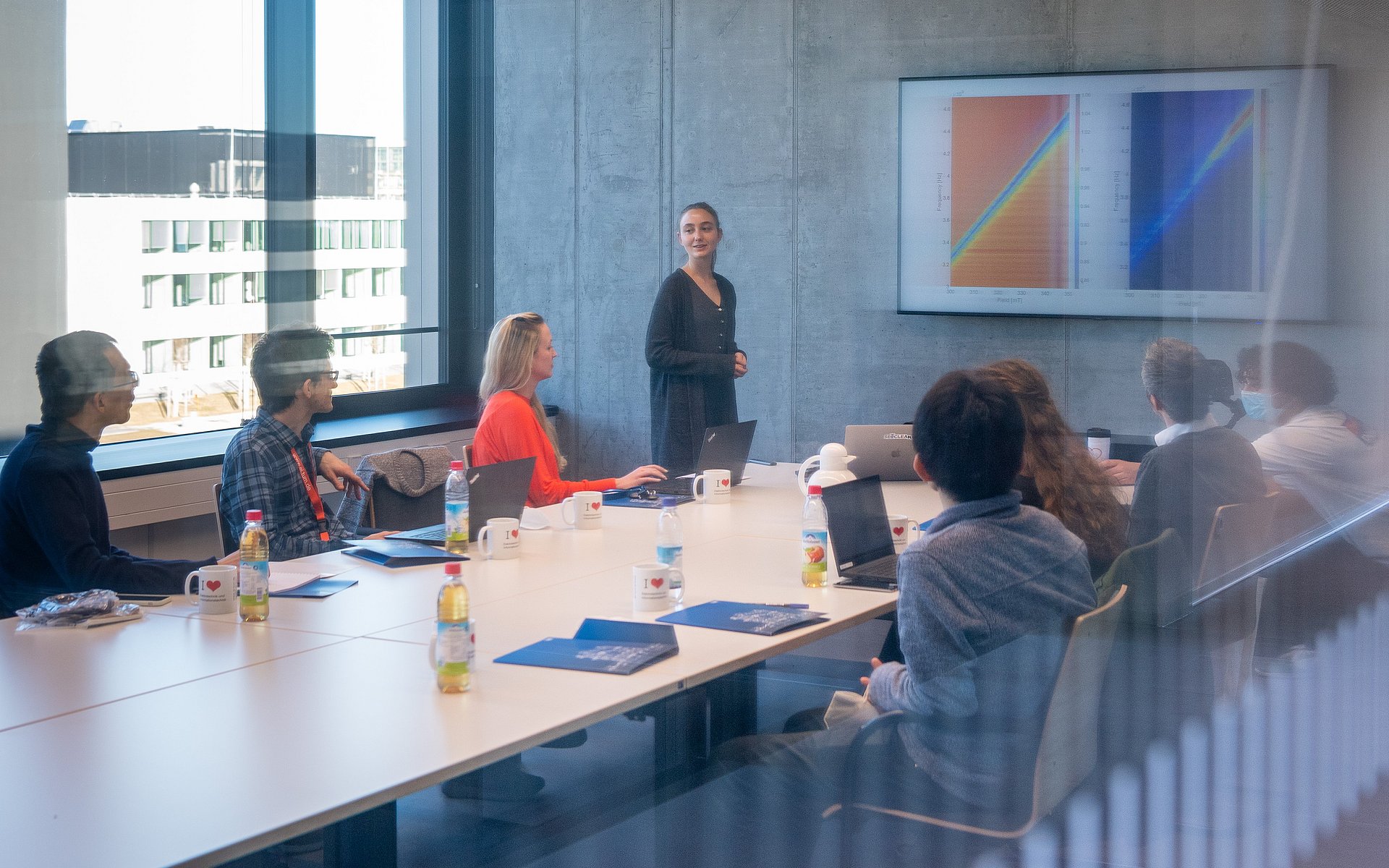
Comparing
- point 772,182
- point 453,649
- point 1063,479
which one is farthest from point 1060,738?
point 772,182

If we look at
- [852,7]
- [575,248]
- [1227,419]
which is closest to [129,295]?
[575,248]

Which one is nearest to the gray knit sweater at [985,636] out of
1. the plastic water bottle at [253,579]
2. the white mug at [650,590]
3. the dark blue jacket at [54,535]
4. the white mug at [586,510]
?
the white mug at [650,590]

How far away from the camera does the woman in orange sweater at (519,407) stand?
3.51m

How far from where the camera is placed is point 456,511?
2916mm

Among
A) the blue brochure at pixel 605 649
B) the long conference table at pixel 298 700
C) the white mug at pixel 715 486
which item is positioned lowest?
the long conference table at pixel 298 700

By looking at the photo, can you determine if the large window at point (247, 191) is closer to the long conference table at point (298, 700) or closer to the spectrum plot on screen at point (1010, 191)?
the long conference table at point (298, 700)

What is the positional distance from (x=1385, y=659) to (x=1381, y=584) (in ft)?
0.54

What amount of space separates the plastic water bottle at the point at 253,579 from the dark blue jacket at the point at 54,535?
30 cm

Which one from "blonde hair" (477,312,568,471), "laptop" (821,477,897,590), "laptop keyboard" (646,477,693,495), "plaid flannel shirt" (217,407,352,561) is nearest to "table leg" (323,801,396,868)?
"laptop" (821,477,897,590)

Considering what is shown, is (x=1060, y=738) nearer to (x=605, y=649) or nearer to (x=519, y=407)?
(x=605, y=649)

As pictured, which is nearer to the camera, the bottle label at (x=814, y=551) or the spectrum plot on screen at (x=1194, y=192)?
the bottle label at (x=814, y=551)

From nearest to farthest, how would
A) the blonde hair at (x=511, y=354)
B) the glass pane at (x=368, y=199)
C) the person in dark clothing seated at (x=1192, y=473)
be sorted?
the person in dark clothing seated at (x=1192, y=473)
the blonde hair at (x=511, y=354)
the glass pane at (x=368, y=199)

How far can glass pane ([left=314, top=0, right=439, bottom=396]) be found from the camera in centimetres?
523

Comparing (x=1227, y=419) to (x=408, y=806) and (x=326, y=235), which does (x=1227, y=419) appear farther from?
(x=326, y=235)
